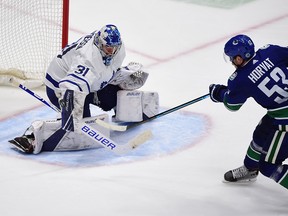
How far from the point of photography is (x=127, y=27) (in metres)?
5.84

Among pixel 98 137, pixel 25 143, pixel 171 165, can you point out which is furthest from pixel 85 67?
pixel 171 165

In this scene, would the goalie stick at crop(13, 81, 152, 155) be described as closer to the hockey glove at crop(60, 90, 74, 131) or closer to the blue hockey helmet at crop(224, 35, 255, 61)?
the hockey glove at crop(60, 90, 74, 131)

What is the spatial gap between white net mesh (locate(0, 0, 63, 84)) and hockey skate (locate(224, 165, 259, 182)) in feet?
4.87

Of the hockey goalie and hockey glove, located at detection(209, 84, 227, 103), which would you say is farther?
the hockey goalie

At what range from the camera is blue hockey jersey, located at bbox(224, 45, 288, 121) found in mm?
3350

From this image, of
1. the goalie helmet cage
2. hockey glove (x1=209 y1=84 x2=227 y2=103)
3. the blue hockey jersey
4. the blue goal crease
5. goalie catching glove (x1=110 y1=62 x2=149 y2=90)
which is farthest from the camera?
the goalie helmet cage

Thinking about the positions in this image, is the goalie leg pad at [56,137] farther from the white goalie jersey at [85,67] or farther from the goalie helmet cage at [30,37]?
the goalie helmet cage at [30,37]

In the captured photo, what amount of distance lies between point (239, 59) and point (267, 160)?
42 centimetres

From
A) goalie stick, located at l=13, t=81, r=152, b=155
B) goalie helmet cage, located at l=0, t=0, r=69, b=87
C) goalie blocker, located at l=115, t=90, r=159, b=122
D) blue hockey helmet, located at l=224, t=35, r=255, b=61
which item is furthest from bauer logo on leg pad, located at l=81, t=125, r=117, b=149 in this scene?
goalie helmet cage, located at l=0, t=0, r=69, b=87

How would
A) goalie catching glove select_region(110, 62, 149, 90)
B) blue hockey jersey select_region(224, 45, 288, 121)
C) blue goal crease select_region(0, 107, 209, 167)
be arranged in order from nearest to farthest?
blue hockey jersey select_region(224, 45, 288, 121)
blue goal crease select_region(0, 107, 209, 167)
goalie catching glove select_region(110, 62, 149, 90)

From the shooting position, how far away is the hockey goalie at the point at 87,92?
378 cm

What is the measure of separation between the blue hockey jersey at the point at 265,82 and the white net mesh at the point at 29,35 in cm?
162

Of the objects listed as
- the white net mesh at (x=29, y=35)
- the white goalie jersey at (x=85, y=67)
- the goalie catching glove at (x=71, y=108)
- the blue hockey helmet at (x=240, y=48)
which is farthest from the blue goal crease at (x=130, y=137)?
the blue hockey helmet at (x=240, y=48)

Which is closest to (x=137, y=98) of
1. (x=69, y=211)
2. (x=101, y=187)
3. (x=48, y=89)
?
(x=48, y=89)
